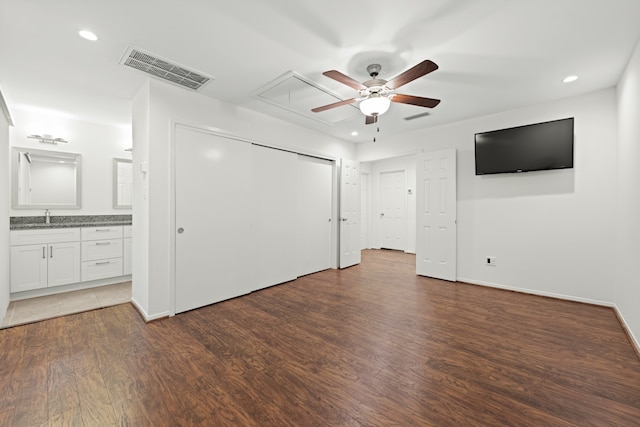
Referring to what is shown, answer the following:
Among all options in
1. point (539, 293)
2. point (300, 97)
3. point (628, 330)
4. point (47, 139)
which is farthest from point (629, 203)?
point (47, 139)

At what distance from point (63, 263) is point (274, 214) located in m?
3.14

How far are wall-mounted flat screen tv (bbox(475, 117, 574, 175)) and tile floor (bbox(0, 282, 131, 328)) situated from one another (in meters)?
5.58

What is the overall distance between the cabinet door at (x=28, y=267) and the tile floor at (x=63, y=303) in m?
0.20

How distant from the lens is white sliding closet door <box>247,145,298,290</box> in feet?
12.8

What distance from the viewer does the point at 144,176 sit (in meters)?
2.96

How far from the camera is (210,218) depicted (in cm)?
333

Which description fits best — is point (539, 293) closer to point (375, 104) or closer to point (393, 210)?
point (375, 104)

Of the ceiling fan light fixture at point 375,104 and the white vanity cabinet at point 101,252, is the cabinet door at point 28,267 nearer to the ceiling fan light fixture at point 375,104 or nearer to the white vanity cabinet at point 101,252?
the white vanity cabinet at point 101,252

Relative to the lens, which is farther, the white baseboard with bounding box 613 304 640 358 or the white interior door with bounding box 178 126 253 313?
the white interior door with bounding box 178 126 253 313

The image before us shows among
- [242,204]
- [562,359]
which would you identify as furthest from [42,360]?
[562,359]

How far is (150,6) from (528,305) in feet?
16.1

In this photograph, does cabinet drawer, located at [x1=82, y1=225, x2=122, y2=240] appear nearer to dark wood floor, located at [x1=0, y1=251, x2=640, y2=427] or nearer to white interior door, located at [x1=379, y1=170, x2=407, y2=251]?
dark wood floor, located at [x1=0, y1=251, x2=640, y2=427]

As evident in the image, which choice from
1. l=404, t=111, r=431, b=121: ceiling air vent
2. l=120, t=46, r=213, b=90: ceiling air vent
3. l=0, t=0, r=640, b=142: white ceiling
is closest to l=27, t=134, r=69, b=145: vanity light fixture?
→ l=0, t=0, r=640, b=142: white ceiling

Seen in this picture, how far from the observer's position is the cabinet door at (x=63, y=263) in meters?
3.75
